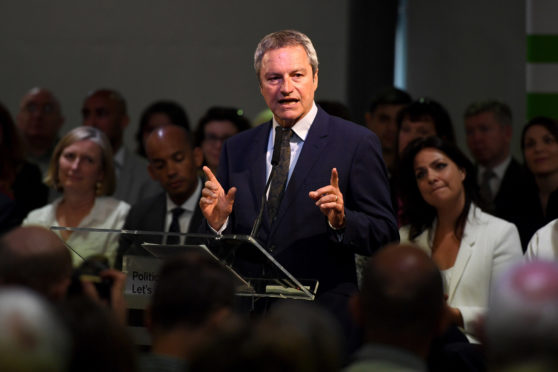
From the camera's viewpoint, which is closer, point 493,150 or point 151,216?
point 151,216

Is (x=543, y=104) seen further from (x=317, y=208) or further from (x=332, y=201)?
(x=332, y=201)

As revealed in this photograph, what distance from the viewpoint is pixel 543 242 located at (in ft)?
13.2

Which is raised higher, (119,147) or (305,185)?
(119,147)

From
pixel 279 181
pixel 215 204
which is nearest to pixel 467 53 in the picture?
pixel 279 181

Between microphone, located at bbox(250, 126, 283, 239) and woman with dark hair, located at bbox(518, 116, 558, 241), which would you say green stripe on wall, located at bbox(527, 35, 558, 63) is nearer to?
woman with dark hair, located at bbox(518, 116, 558, 241)

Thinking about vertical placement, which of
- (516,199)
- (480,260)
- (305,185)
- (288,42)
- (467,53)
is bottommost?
(480,260)

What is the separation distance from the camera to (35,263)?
230cm

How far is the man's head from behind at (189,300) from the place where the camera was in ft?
6.77

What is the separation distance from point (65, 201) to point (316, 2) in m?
2.86

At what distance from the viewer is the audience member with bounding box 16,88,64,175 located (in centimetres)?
608

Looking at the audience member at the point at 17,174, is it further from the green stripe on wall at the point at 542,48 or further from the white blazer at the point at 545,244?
the green stripe on wall at the point at 542,48

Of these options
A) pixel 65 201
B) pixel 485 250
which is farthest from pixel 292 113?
pixel 65 201

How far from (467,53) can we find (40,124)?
310 cm

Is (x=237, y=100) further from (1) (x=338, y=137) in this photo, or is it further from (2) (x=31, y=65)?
(1) (x=338, y=137)
